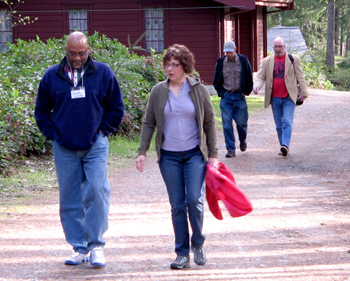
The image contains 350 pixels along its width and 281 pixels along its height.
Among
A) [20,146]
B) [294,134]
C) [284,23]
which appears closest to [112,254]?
[20,146]

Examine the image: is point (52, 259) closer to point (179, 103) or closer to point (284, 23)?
point (179, 103)

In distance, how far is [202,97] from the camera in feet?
15.7

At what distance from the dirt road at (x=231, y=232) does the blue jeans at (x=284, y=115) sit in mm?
440

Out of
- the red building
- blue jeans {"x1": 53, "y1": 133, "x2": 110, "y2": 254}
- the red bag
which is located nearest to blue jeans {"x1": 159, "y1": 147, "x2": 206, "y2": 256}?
the red bag

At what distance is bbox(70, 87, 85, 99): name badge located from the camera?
473 cm

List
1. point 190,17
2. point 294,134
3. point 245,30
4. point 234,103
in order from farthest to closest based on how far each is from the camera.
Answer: point 245,30
point 190,17
point 294,134
point 234,103

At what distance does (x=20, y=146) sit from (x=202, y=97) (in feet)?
17.5

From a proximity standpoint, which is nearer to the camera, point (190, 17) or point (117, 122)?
point (117, 122)

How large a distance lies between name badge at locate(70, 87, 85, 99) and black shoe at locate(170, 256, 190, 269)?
154 centimetres

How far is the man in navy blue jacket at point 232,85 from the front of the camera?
9977 mm

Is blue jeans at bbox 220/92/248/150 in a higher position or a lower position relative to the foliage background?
lower

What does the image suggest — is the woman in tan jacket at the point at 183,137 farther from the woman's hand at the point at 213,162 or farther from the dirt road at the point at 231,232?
the dirt road at the point at 231,232

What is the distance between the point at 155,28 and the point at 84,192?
1717 cm

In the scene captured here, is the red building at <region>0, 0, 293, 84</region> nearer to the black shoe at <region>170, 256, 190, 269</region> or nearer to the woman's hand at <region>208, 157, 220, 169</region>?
the woman's hand at <region>208, 157, 220, 169</region>
